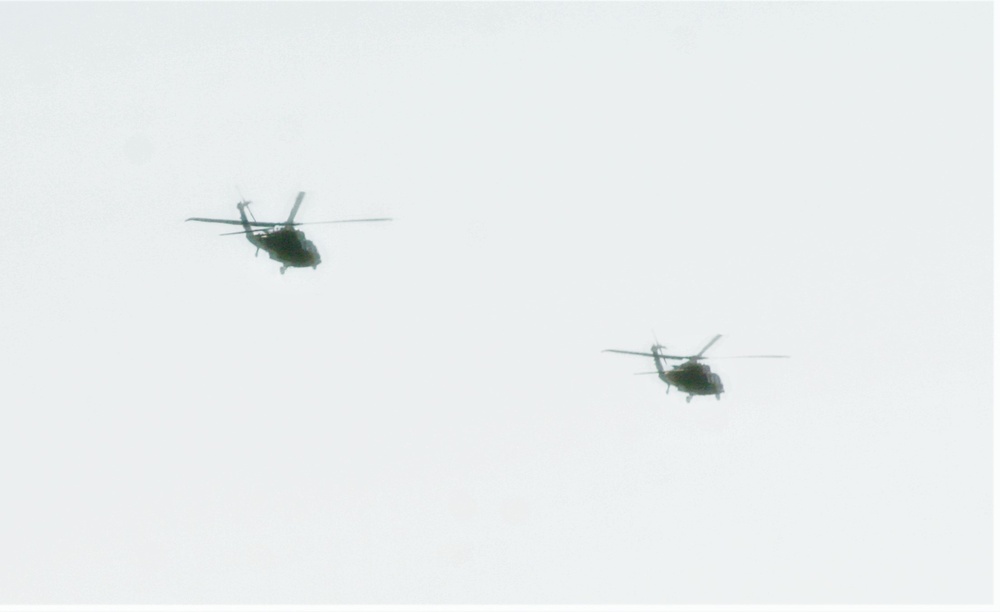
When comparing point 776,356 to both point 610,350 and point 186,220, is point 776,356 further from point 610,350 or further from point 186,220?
point 186,220

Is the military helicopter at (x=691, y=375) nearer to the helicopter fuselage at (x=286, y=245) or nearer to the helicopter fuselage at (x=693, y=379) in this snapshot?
the helicopter fuselage at (x=693, y=379)

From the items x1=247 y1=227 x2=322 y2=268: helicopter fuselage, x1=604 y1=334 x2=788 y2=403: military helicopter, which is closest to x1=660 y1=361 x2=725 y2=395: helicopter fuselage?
x1=604 y1=334 x2=788 y2=403: military helicopter

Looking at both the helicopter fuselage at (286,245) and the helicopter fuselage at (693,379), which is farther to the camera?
the helicopter fuselage at (693,379)

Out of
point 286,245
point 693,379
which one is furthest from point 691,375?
point 286,245

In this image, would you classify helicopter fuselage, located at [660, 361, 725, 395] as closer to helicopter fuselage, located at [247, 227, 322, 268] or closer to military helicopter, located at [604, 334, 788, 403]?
military helicopter, located at [604, 334, 788, 403]

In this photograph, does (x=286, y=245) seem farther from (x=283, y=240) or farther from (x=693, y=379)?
(x=693, y=379)

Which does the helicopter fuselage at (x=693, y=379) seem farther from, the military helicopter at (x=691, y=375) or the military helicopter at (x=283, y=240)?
the military helicopter at (x=283, y=240)

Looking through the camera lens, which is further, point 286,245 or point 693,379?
point 693,379

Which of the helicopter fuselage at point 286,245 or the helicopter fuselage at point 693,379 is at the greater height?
the helicopter fuselage at point 286,245

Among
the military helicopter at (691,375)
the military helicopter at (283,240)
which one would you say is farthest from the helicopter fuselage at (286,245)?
the military helicopter at (691,375)

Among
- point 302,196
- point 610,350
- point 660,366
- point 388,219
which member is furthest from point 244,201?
point 660,366

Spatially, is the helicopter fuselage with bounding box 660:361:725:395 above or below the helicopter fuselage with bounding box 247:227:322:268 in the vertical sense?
below
